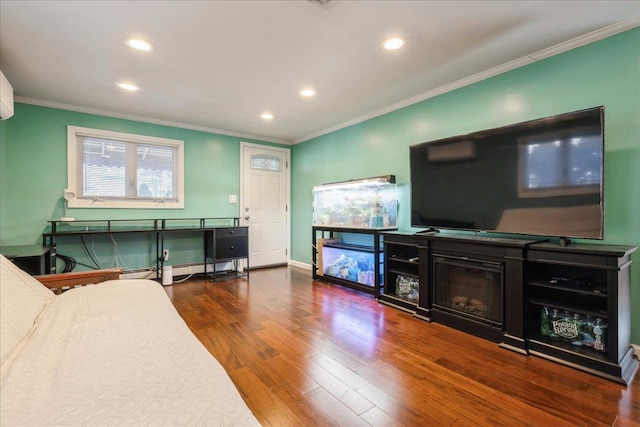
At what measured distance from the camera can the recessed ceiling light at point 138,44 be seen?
241 cm

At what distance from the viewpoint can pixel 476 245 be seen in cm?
261

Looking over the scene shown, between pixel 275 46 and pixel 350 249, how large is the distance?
257 centimetres

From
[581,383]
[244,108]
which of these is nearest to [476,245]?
[581,383]

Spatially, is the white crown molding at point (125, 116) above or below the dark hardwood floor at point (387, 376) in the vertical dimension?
above

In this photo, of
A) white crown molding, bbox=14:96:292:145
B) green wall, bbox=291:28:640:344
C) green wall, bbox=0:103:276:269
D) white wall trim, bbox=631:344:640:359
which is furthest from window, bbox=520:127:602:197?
green wall, bbox=0:103:276:269

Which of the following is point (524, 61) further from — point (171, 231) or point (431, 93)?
point (171, 231)

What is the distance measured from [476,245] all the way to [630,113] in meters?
1.41

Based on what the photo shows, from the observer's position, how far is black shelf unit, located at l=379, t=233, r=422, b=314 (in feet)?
10.6

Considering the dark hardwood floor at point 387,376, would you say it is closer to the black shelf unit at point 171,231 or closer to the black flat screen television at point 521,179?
the black flat screen television at point 521,179

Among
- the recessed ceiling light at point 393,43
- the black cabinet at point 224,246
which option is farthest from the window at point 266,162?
the recessed ceiling light at point 393,43

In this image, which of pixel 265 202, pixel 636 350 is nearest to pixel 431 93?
pixel 636 350

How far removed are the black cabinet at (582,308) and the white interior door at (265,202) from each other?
13.6 feet

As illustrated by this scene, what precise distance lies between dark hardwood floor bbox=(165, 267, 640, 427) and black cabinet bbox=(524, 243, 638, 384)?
4.5 inches

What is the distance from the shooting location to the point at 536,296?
7.80 feet
